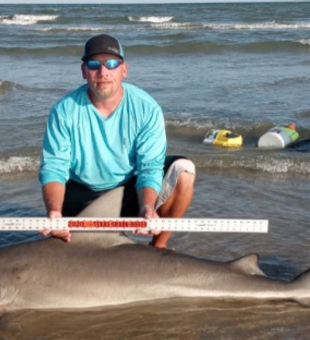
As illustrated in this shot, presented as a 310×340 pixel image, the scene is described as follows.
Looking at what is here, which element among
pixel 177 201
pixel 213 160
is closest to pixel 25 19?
pixel 213 160

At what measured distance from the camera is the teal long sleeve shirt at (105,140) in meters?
4.65

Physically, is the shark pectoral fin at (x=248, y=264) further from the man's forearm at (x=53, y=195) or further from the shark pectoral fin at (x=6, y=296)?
the shark pectoral fin at (x=6, y=296)

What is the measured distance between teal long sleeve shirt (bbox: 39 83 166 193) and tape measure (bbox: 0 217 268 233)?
45 cm

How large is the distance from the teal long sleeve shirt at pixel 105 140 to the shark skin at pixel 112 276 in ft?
1.77

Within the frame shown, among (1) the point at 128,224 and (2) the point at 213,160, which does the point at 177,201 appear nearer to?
(1) the point at 128,224

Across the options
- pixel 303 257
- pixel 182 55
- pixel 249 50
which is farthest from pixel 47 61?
pixel 303 257

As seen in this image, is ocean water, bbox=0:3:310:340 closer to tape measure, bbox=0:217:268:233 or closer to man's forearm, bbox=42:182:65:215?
tape measure, bbox=0:217:268:233

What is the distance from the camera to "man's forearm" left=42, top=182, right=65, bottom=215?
14.3ft

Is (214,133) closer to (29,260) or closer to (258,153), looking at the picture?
(258,153)

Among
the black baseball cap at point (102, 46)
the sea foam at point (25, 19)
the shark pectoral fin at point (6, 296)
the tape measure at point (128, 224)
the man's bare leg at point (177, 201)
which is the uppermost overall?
the black baseball cap at point (102, 46)

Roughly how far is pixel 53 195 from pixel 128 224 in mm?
598

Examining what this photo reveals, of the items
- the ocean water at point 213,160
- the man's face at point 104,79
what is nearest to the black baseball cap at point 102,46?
the man's face at point 104,79

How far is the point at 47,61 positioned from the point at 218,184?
14063 millimetres

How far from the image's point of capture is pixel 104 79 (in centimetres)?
454
